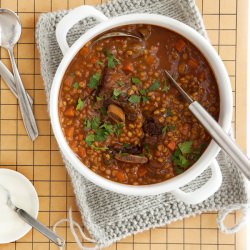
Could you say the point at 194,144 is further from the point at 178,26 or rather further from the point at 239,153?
the point at 178,26

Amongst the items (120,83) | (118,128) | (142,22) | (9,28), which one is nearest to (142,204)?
(118,128)

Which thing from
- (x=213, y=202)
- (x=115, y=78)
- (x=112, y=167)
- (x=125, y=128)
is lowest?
(x=213, y=202)

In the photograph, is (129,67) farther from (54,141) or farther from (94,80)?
(54,141)

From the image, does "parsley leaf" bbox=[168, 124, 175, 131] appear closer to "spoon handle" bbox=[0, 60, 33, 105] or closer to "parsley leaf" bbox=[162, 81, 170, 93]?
"parsley leaf" bbox=[162, 81, 170, 93]

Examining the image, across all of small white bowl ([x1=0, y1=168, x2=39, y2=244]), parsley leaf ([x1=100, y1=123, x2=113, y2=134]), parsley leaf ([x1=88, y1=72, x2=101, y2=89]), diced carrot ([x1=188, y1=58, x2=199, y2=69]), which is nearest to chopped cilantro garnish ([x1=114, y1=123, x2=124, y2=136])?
parsley leaf ([x1=100, y1=123, x2=113, y2=134])

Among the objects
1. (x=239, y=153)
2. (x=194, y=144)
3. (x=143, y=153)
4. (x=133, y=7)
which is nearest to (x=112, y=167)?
(x=143, y=153)
